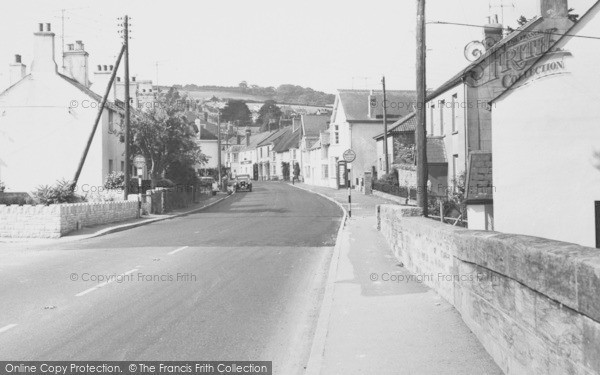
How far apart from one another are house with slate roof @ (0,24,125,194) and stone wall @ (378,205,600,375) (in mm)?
31453

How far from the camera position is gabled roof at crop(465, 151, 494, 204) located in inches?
789

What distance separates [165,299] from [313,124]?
75.1m

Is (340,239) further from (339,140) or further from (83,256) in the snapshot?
(339,140)

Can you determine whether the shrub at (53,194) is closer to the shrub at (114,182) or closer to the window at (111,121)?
the shrub at (114,182)

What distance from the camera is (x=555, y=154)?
60.2 feet

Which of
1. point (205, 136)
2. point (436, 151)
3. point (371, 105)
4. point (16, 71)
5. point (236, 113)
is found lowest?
point (436, 151)

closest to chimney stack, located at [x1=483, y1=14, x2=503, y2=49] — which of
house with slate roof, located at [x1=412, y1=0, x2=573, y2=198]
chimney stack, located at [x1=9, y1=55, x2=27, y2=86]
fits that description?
house with slate roof, located at [x1=412, y1=0, x2=573, y2=198]

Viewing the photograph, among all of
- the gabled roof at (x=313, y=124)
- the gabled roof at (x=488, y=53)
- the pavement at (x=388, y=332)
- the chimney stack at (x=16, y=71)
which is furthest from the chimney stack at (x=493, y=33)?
the gabled roof at (x=313, y=124)

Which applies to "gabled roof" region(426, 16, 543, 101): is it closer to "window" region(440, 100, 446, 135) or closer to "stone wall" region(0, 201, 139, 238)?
"window" region(440, 100, 446, 135)

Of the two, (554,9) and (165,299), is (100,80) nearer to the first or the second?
(554,9)

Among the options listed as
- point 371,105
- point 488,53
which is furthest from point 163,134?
A: point 371,105

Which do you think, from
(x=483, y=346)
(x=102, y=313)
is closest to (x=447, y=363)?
(x=483, y=346)

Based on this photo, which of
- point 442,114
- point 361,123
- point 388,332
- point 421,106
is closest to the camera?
point 388,332

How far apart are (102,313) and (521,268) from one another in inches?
242
